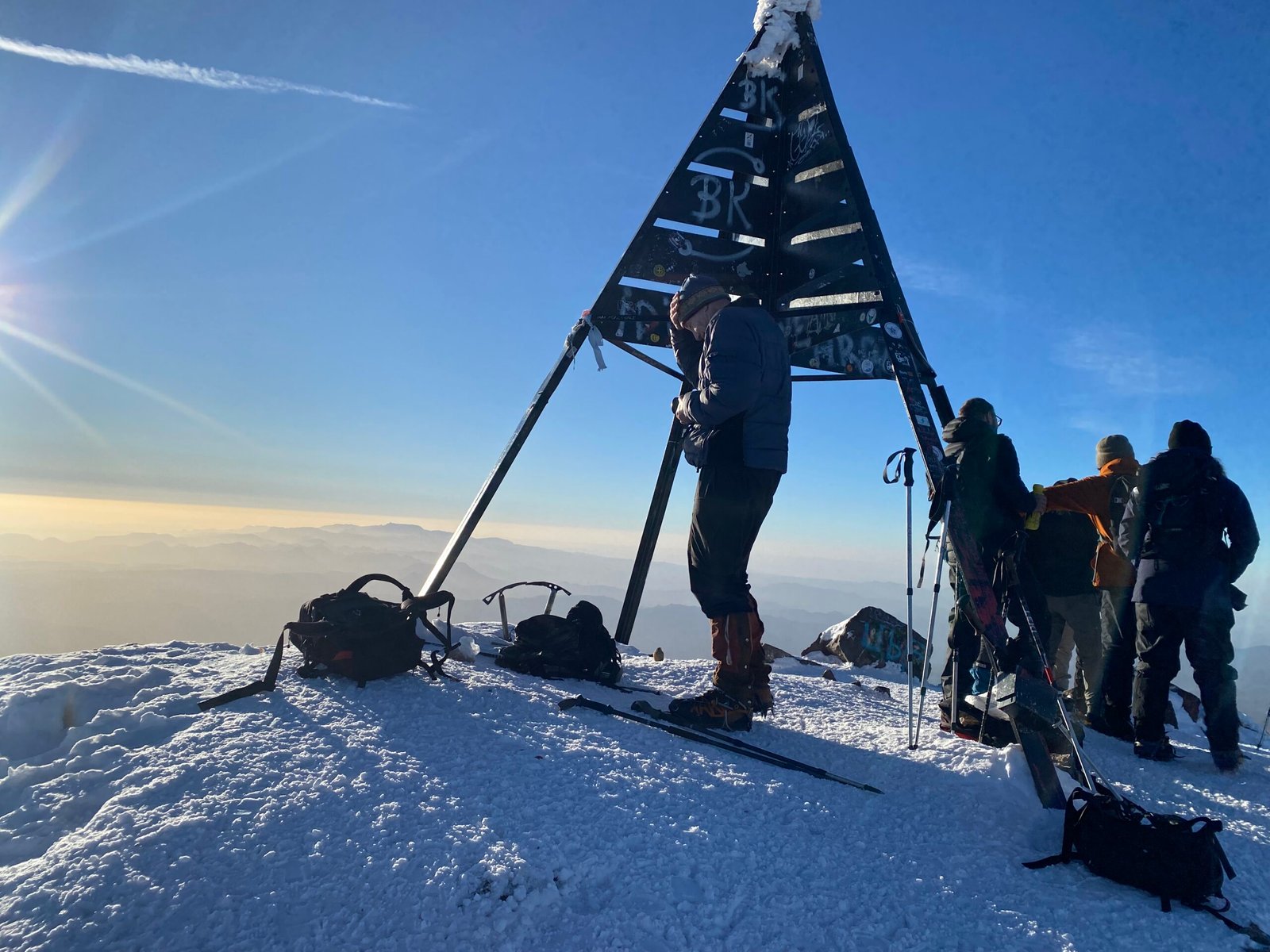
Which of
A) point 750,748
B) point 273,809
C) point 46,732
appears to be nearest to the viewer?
point 273,809

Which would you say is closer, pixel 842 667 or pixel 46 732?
pixel 46 732

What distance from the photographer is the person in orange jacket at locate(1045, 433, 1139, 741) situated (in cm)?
517

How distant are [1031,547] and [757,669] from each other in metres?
2.99

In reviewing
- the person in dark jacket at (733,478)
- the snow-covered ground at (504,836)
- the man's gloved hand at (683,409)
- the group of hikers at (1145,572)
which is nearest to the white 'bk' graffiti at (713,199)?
the person in dark jacket at (733,478)

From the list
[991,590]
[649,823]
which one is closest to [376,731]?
[649,823]

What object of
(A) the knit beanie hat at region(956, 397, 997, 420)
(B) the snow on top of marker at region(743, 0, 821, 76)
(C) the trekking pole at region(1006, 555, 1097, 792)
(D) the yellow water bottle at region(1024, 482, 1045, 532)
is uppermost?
(B) the snow on top of marker at region(743, 0, 821, 76)

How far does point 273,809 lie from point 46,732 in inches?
66.8

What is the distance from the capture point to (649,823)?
2.57 meters

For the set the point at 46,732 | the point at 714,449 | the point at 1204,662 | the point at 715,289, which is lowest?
the point at 46,732

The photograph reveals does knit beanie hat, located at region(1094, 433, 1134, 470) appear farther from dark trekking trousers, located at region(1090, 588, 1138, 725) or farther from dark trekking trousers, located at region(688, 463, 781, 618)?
dark trekking trousers, located at region(688, 463, 781, 618)

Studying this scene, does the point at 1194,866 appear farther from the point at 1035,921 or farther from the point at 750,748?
the point at 750,748

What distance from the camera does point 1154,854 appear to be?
2.44 meters

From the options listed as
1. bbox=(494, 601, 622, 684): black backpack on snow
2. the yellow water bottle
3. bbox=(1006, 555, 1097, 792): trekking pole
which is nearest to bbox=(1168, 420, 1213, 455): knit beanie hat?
the yellow water bottle

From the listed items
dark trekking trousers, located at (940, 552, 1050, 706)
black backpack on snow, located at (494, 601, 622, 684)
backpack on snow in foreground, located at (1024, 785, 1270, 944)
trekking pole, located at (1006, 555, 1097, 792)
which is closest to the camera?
backpack on snow in foreground, located at (1024, 785, 1270, 944)
